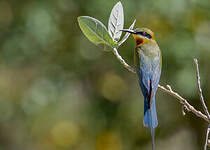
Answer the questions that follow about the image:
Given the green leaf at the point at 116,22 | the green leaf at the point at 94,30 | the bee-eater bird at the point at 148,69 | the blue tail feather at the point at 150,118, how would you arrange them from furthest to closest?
the bee-eater bird at the point at 148,69, the blue tail feather at the point at 150,118, the green leaf at the point at 116,22, the green leaf at the point at 94,30

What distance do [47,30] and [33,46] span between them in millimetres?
336

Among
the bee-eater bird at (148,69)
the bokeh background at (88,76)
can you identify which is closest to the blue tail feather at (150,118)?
the bee-eater bird at (148,69)

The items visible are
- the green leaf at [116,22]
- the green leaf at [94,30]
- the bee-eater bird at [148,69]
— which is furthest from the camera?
the bee-eater bird at [148,69]

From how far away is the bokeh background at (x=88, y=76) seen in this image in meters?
4.61

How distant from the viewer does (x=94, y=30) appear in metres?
1.50

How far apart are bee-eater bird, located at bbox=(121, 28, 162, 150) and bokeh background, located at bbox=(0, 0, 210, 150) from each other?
7.06 feet

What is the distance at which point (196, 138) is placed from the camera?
5.72m

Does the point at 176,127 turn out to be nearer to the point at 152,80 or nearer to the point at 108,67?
the point at 108,67

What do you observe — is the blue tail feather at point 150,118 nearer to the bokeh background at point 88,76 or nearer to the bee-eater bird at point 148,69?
the bee-eater bird at point 148,69

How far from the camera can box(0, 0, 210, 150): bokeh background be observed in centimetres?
461

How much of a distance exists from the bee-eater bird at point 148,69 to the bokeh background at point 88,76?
2.15 metres

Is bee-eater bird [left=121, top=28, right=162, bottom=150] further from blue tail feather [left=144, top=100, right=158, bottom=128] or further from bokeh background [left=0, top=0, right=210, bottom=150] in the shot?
bokeh background [left=0, top=0, right=210, bottom=150]

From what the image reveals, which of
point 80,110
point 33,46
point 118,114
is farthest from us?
point 80,110

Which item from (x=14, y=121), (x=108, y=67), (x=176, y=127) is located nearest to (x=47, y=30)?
(x=108, y=67)
